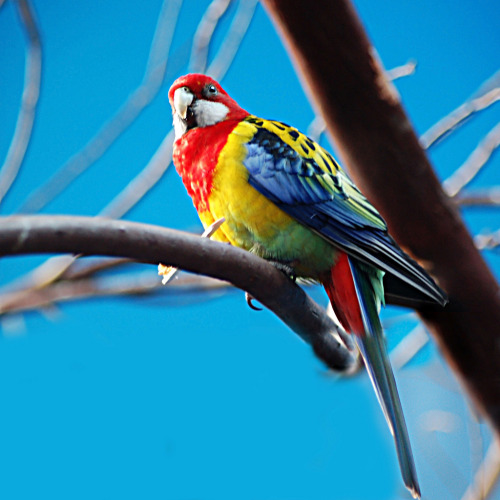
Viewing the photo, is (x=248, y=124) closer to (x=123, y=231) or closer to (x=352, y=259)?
(x=352, y=259)

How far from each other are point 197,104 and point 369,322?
1132 millimetres

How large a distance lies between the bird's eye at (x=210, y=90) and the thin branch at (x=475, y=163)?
1.03 m

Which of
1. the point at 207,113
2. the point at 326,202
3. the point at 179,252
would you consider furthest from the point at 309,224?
the point at 179,252

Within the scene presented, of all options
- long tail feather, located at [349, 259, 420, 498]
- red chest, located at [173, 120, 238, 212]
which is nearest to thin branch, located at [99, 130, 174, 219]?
red chest, located at [173, 120, 238, 212]

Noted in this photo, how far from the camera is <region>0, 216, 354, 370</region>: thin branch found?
36.3 inches

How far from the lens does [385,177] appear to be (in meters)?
1.78

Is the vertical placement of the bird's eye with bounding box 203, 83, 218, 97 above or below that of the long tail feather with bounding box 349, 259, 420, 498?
above

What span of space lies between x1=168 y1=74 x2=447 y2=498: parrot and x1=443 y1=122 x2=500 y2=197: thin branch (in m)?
0.58

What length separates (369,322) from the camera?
1.91m

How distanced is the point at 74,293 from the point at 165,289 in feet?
1.17

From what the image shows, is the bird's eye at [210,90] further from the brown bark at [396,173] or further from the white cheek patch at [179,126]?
the brown bark at [396,173]

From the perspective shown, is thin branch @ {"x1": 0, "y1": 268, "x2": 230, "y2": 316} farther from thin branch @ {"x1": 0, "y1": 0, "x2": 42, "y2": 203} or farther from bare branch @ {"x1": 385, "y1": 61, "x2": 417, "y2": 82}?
bare branch @ {"x1": 385, "y1": 61, "x2": 417, "y2": 82}

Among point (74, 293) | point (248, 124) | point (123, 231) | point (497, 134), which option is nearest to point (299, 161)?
point (248, 124)

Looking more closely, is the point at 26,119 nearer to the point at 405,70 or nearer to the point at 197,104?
the point at 197,104
